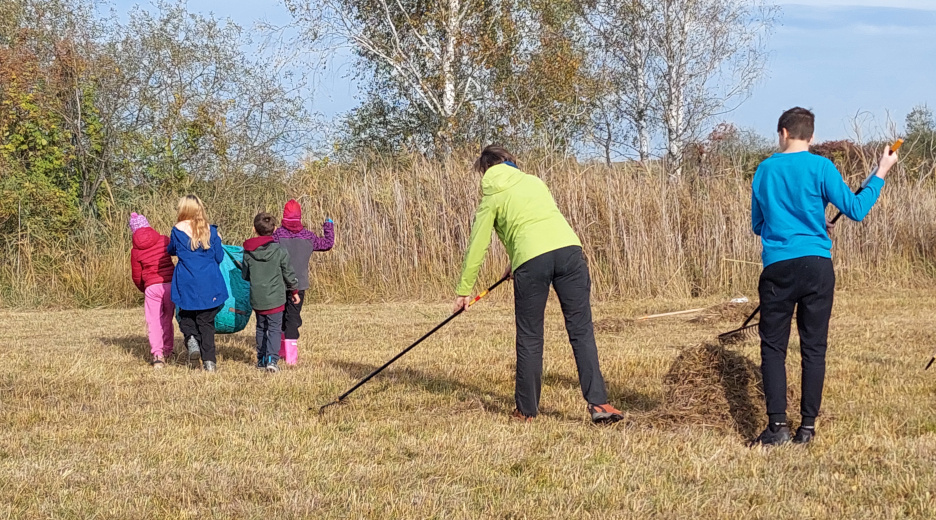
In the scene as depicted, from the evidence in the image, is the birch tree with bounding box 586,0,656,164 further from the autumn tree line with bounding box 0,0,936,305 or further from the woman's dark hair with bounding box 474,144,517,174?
the woman's dark hair with bounding box 474,144,517,174

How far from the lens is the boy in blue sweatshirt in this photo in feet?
16.2

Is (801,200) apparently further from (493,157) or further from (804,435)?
(493,157)

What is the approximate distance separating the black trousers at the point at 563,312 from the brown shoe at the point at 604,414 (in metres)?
0.04

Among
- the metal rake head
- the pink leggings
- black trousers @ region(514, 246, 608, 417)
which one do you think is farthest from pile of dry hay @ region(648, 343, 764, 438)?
the pink leggings

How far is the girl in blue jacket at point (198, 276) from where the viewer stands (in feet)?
26.9

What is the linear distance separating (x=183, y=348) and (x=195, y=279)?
1751 millimetres

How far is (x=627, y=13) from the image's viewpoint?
1058 inches

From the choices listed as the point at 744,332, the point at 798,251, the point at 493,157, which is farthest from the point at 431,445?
the point at 744,332

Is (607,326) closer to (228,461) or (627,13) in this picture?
(228,461)

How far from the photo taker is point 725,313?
37.3 ft

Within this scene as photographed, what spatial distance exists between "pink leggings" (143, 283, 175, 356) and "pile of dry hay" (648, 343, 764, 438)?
488 cm

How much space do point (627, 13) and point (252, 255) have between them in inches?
824

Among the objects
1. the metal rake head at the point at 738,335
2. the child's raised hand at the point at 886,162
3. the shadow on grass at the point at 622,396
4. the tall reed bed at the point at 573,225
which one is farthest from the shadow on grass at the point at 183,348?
the child's raised hand at the point at 886,162

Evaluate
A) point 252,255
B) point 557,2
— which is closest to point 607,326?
point 252,255
